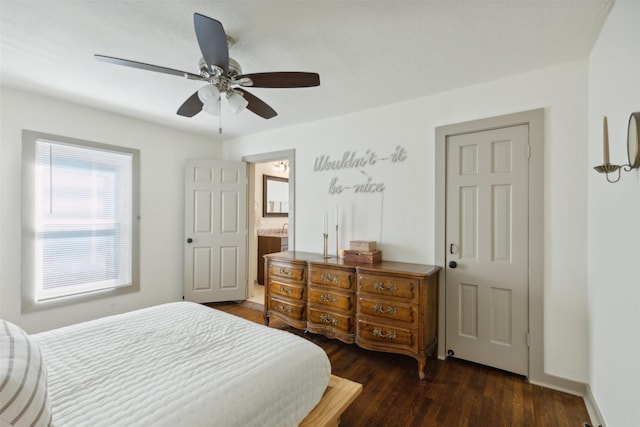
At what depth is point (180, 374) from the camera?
Answer: 1260mm

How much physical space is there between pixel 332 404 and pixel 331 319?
130 centimetres

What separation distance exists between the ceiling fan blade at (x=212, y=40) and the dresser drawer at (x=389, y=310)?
2144mm

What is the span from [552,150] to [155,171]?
4.35 meters

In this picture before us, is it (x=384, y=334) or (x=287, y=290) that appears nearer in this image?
(x=384, y=334)

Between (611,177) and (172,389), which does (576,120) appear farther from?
(172,389)

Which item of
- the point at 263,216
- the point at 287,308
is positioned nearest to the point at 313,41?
the point at 287,308

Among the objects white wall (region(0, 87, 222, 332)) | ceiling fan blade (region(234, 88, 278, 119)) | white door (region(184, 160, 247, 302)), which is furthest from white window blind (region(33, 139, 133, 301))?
ceiling fan blade (region(234, 88, 278, 119))

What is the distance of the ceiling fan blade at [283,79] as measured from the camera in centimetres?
176

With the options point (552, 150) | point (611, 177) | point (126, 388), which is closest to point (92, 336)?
point (126, 388)

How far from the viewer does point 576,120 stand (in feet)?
7.10

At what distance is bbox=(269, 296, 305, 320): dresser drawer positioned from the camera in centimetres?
304

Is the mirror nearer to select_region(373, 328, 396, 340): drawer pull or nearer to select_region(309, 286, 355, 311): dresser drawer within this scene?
select_region(309, 286, 355, 311): dresser drawer

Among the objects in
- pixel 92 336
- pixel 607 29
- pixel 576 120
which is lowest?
pixel 92 336

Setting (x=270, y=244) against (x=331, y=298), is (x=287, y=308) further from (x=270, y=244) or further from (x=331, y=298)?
(x=270, y=244)
